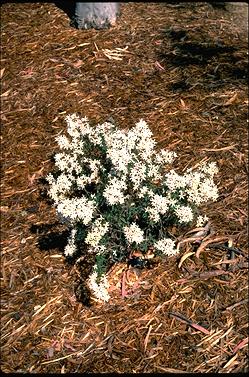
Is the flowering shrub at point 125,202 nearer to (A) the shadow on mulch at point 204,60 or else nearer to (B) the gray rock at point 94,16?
(A) the shadow on mulch at point 204,60

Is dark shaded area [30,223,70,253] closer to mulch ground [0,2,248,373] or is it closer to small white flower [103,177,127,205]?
mulch ground [0,2,248,373]

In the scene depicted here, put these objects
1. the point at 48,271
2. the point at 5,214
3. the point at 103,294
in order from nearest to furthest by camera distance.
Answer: the point at 103,294, the point at 48,271, the point at 5,214

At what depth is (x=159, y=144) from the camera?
458cm

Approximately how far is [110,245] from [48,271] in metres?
0.55

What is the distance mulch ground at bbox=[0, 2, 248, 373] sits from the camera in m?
3.29

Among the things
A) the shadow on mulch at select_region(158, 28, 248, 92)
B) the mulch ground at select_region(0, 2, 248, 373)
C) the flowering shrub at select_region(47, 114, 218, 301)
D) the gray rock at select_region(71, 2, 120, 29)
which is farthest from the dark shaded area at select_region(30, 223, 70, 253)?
the gray rock at select_region(71, 2, 120, 29)

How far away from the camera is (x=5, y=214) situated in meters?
4.30

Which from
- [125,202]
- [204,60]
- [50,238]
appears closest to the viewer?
[125,202]

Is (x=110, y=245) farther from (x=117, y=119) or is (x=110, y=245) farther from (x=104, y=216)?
(x=117, y=119)

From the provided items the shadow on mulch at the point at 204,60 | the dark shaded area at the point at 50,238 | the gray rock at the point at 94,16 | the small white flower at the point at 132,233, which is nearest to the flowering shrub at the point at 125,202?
the small white flower at the point at 132,233

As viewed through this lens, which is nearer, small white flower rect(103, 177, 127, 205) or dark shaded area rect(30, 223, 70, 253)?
small white flower rect(103, 177, 127, 205)

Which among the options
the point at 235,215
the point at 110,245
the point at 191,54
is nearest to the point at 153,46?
the point at 191,54

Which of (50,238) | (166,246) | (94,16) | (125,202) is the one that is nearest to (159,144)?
(125,202)

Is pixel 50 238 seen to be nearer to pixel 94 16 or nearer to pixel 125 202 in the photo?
pixel 125 202
